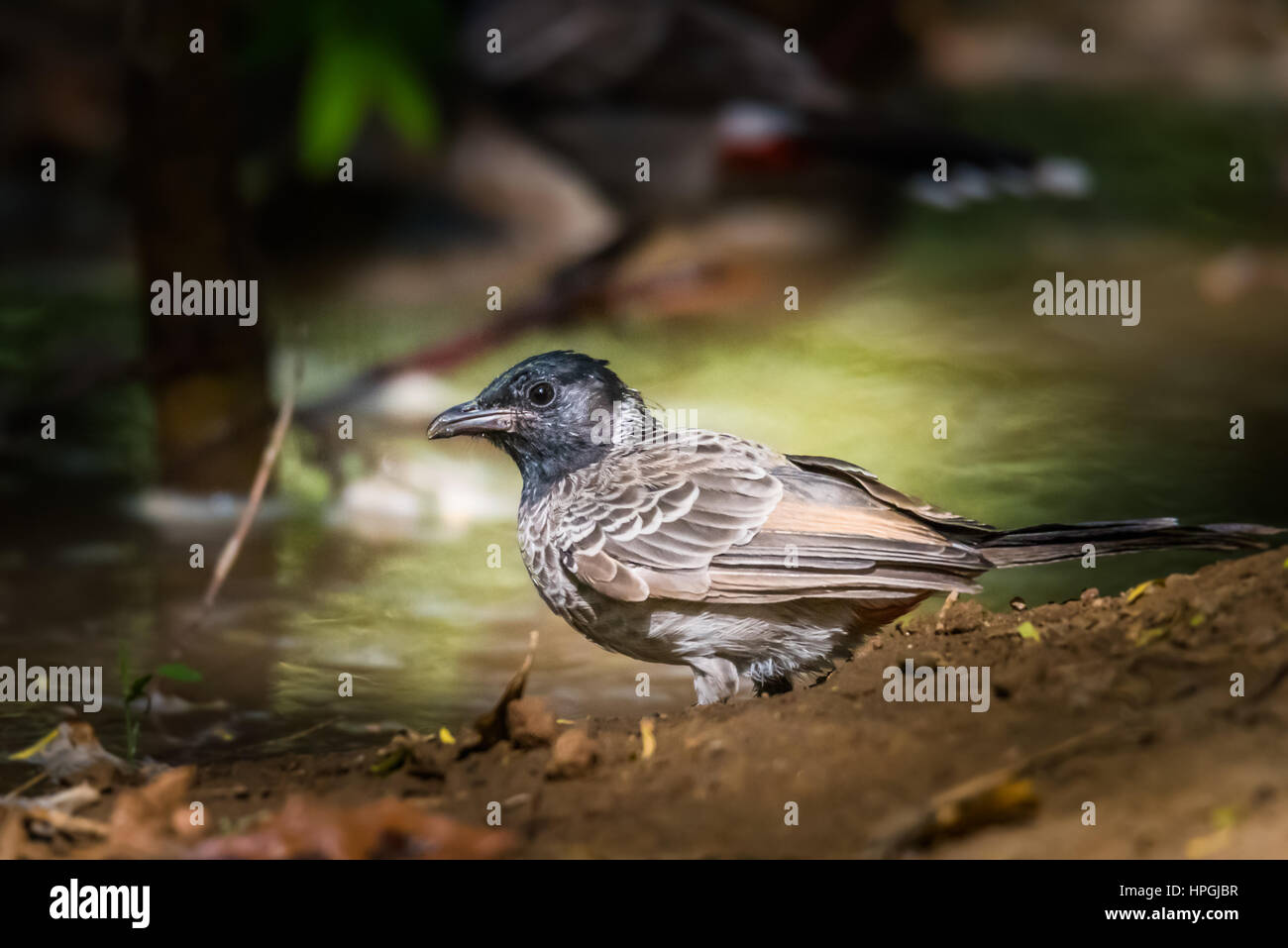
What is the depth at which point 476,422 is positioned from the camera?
396cm

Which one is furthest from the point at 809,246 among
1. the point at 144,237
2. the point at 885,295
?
the point at 144,237

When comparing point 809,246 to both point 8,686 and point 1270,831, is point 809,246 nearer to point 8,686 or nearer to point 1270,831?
point 8,686

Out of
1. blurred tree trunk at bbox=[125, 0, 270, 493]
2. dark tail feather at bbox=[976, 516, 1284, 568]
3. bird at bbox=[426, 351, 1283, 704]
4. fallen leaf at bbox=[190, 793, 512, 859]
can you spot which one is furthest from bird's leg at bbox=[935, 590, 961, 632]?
blurred tree trunk at bbox=[125, 0, 270, 493]

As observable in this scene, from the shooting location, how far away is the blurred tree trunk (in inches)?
218

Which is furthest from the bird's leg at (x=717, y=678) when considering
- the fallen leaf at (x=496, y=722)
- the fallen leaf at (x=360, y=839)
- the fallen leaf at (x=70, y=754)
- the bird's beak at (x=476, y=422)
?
the fallen leaf at (x=70, y=754)

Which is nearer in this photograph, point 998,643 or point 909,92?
point 998,643

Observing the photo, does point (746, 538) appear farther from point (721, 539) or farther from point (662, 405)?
point (662, 405)

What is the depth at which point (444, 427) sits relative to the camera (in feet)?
13.1

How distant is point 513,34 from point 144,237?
481 centimetres

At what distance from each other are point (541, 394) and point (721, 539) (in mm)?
678

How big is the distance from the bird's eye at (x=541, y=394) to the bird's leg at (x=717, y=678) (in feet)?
2.60

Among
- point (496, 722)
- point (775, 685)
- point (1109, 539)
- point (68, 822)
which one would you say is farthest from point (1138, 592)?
point (68, 822)

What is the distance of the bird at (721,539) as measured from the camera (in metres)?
3.56

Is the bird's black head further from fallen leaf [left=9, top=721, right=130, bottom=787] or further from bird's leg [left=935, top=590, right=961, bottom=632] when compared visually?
fallen leaf [left=9, top=721, right=130, bottom=787]
